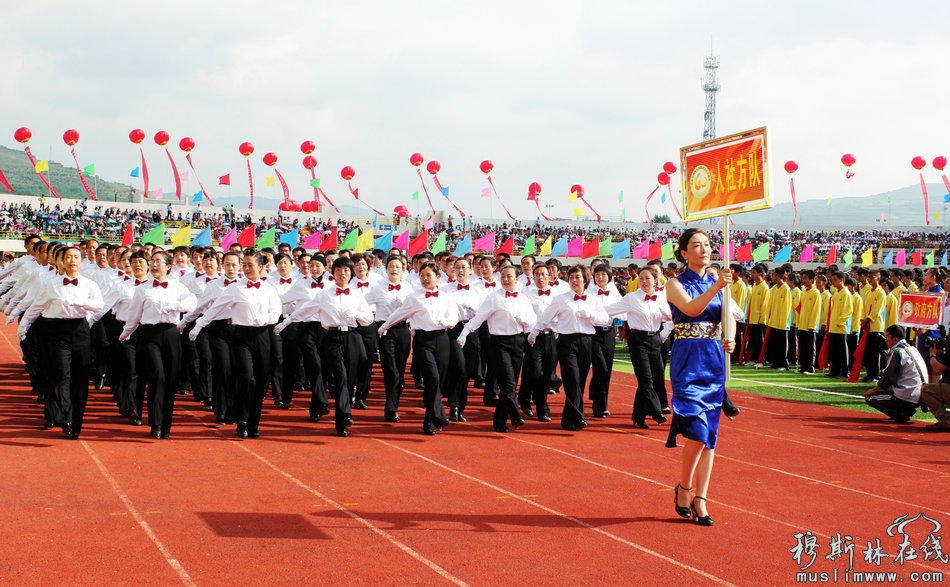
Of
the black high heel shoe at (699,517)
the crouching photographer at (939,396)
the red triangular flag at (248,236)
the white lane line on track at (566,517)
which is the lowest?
the white lane line on track at (566,517)

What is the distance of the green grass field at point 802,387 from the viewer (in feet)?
43.0

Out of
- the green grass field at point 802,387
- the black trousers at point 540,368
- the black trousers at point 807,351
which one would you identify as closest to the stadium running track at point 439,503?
the black trousers at point 540,368

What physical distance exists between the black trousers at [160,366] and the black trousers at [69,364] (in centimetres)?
57

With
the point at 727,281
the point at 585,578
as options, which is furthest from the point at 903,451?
the point at 585,578

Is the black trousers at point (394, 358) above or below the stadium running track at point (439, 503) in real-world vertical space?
above

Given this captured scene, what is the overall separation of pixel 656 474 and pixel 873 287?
983cm

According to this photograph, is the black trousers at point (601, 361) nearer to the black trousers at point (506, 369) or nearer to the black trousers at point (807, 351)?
the black trousers at point (506, 369)

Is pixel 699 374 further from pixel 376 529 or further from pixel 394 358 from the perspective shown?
pixel 394 358

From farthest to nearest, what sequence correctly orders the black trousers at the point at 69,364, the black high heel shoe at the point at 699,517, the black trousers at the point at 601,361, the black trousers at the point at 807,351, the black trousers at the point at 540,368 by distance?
1. the black trousers at the point at 807,351
2. the black trousers at the point at 601,361
3. the black trousers at the point at 540,368
4. the black trousers at the point at 69,364
5. the black high heel shoe at the point at 699,517

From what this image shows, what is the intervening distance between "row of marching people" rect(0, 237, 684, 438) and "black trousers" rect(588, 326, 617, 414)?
17 millimetres

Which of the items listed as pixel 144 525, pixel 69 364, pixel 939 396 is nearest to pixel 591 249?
pixel 939 396

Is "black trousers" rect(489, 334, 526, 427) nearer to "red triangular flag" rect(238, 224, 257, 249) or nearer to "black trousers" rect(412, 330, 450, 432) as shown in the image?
"black trousers" rect(412, 330, 450, 432)

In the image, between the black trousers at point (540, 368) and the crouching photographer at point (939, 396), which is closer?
the crouching photographer at point (939, 396)

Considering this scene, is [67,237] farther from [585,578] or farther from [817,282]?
[585,578]
